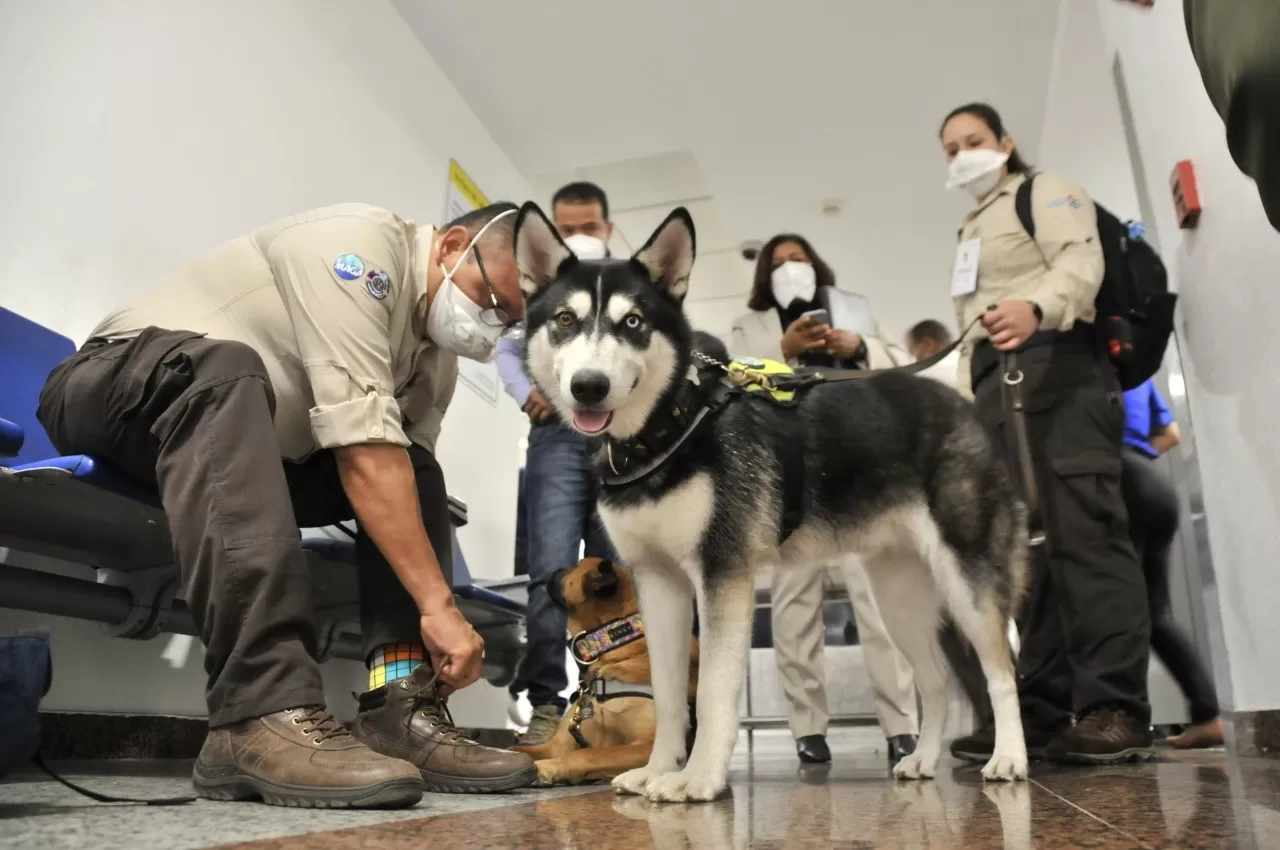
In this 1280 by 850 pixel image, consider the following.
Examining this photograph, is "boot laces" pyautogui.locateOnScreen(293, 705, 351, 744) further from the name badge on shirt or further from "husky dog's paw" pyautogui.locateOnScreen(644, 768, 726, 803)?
the name badge on shirt

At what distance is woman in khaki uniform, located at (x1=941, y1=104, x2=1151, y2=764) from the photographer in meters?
2.15

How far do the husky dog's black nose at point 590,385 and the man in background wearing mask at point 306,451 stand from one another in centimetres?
35

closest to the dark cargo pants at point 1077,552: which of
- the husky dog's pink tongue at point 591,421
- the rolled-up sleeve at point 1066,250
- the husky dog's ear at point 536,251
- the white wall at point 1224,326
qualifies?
the rolled-up sleeve at point 1066,250

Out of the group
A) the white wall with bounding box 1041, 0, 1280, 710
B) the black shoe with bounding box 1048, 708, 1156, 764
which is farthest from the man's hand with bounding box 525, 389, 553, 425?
the white wall with bounding box 1041, 0, 1280, 710

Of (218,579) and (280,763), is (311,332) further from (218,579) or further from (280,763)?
(280,763)

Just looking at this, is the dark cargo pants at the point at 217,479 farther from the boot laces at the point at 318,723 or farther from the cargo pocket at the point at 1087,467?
the cargo pocket at the point at 1087,467

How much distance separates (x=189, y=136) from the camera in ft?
9.03

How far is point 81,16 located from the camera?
239 centimetres

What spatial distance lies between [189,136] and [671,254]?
1.93 meters

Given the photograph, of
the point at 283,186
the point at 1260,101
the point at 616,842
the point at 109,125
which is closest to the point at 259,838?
the point at 616,842

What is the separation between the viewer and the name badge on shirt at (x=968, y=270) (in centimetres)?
257

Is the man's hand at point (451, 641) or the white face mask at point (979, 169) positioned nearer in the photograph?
the man's hand at point (451, 641)

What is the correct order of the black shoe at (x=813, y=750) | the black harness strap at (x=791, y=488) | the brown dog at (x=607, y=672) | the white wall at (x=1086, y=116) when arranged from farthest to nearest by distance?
the white wall at (x=1086, y=116) → the black shoe at (x=813, y=750) → the brown dog at (x=607, y=672) → the black harness strap at (x=791, y=488)

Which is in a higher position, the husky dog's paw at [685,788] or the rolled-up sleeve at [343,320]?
the rolled-up sleeve at [343,320]
